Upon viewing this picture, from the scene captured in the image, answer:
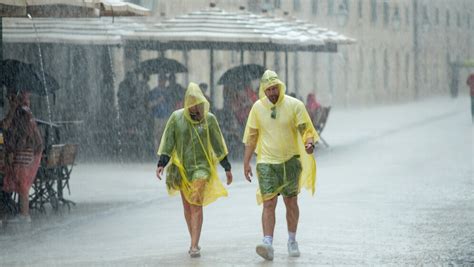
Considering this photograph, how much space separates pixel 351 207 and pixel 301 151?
4493 mm

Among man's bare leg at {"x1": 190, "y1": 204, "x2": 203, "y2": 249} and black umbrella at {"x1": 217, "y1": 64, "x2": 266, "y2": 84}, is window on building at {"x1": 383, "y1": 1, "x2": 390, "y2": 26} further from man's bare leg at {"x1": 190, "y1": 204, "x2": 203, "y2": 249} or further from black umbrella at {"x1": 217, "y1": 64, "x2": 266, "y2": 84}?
man's bare leg at {"x1": 190, "y1": 204, "x2": 203, "y2": 249}

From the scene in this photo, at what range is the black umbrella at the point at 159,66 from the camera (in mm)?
29941

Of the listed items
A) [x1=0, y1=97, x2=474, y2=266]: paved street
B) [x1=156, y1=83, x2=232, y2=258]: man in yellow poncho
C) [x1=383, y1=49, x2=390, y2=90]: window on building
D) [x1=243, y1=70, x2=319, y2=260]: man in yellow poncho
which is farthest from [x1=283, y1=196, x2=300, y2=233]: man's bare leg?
[x1=383, y1=49, x2=390, y2=90]: window on building

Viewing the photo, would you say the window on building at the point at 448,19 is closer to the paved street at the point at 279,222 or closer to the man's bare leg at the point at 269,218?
the paved street at the point at 279,222

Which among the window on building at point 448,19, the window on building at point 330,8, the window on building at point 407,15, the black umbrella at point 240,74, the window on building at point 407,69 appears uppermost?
the black umbrella at point 240,74

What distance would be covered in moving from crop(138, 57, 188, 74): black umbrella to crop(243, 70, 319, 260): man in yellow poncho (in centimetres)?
1714

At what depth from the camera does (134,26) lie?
109 ft

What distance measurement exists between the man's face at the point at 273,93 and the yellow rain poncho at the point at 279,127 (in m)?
0.03

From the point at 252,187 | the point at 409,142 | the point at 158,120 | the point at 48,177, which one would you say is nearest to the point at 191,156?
the point at 48,177

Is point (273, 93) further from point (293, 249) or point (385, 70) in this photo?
point (385, 70)

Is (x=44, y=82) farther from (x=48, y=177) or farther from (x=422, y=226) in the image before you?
(x=422, y=226)

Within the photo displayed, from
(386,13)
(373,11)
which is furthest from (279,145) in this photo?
(386,13)

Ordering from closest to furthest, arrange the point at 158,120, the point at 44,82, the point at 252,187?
1. the point at 44,82
2. the point at 252,187
3. the point at 158,120

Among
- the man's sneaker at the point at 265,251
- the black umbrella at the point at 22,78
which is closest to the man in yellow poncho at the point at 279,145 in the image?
the man's sneaker at the point at 265,251
